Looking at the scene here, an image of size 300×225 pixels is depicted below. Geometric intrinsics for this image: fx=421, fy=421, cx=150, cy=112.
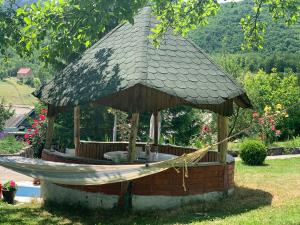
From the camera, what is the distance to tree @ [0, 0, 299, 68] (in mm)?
8703

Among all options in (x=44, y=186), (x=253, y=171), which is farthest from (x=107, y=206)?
(x=253, y=171)

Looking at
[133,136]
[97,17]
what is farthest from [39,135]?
[97,17]

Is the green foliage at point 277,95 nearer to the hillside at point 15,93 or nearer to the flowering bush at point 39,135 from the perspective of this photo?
the flowering bush at point 39,135

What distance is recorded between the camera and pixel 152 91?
958cm

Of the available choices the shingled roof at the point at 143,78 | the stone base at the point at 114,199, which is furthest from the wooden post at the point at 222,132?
the stone base at the point at 114,199

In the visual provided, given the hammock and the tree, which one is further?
the tree

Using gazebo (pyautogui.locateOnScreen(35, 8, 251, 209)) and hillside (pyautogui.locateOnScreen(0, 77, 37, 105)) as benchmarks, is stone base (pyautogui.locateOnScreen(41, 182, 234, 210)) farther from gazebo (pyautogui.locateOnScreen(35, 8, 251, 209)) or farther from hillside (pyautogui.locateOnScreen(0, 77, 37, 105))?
hillside (pyautogui.locateOnScreen(0, 77, 37, 105))

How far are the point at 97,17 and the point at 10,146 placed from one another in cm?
1401

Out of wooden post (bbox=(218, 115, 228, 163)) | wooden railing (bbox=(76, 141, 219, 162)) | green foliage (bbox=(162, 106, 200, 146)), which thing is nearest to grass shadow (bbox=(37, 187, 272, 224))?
wooden post (bbox=(218, 115, 228, 163))

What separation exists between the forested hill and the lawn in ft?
130

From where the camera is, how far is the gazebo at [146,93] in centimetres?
959

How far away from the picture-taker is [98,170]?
8.34 metres

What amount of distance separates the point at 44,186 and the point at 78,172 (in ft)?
12.0

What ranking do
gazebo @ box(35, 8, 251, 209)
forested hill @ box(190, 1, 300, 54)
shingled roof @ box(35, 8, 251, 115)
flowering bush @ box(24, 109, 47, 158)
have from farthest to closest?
forested hill @ box(190, 1, 300, 54) → flowering bush @ box(24, 109, 47, 158) → gazebo @ box(35, 8, 251, 209) → shingled roof @ box(35, 8, 251, 115)
